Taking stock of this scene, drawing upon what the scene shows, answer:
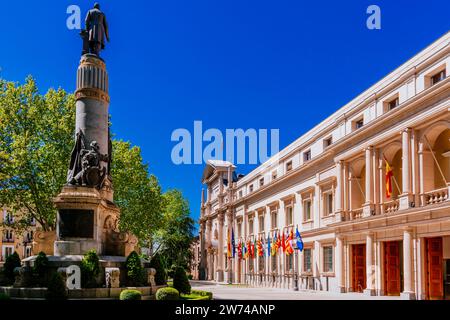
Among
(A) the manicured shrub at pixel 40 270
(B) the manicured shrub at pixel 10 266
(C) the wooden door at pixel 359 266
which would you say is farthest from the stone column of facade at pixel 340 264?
(A) the manicured shrub at pixel 40 270

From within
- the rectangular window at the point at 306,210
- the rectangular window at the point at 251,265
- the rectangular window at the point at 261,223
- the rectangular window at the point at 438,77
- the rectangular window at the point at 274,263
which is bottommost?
the rectangular window at the point at 251,265

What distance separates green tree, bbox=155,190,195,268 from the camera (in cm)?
9581

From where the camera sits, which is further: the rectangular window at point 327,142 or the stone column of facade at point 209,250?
the stone column of facade at point 209,250

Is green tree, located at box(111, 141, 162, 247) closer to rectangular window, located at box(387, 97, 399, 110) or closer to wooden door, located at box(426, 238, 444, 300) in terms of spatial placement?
rectangular window, located at box(387, 97, 399, 110)

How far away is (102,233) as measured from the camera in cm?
2258

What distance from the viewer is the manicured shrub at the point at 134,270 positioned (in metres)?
21.2

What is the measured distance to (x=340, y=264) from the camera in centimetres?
3825

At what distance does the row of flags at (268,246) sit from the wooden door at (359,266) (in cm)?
649

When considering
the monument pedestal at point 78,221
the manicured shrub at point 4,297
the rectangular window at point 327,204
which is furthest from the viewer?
the rectangular window at point 327,204

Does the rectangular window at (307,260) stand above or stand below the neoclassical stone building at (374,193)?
below

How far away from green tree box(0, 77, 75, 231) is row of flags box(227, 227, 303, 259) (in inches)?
734

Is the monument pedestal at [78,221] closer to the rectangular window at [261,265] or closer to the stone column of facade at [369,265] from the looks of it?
the stone column of facade at [369,265]
